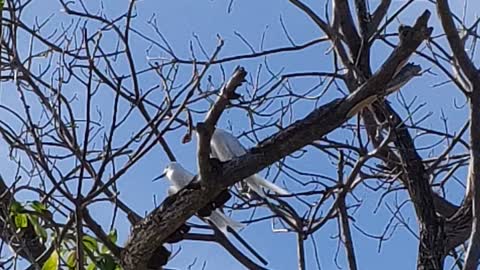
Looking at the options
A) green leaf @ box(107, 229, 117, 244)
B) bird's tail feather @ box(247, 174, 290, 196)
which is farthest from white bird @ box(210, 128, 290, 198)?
green leaf @ box(107, 229, 117, 244)

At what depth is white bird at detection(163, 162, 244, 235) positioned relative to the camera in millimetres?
2211

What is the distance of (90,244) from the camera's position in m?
2.19

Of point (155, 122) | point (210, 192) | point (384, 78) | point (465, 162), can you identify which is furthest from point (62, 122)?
point (465, 162)

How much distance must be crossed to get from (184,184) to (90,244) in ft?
0.76

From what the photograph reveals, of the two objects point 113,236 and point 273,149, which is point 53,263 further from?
point 273,149

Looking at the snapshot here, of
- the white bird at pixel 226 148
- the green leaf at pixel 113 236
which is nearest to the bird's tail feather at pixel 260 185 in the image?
the white bird at pixel 226 148

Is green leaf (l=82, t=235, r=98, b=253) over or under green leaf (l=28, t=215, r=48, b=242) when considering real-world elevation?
under

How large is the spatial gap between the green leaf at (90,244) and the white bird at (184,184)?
0.19 metres

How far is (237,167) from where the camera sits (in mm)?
1959

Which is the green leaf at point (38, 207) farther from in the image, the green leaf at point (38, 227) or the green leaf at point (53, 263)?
the green leaf at point (53, 263)

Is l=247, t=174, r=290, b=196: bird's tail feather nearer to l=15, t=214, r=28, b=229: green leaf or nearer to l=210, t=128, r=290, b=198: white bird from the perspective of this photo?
l=210, t=128, r=290, b=198: white bird

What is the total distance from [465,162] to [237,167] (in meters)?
0.98

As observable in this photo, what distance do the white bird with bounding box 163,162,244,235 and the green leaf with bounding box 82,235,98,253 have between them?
189 mm

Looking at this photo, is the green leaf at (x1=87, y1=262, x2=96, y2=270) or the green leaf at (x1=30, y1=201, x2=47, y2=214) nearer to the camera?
the green leaf at (x1=87, y1=262, x2=96, y2=270)
